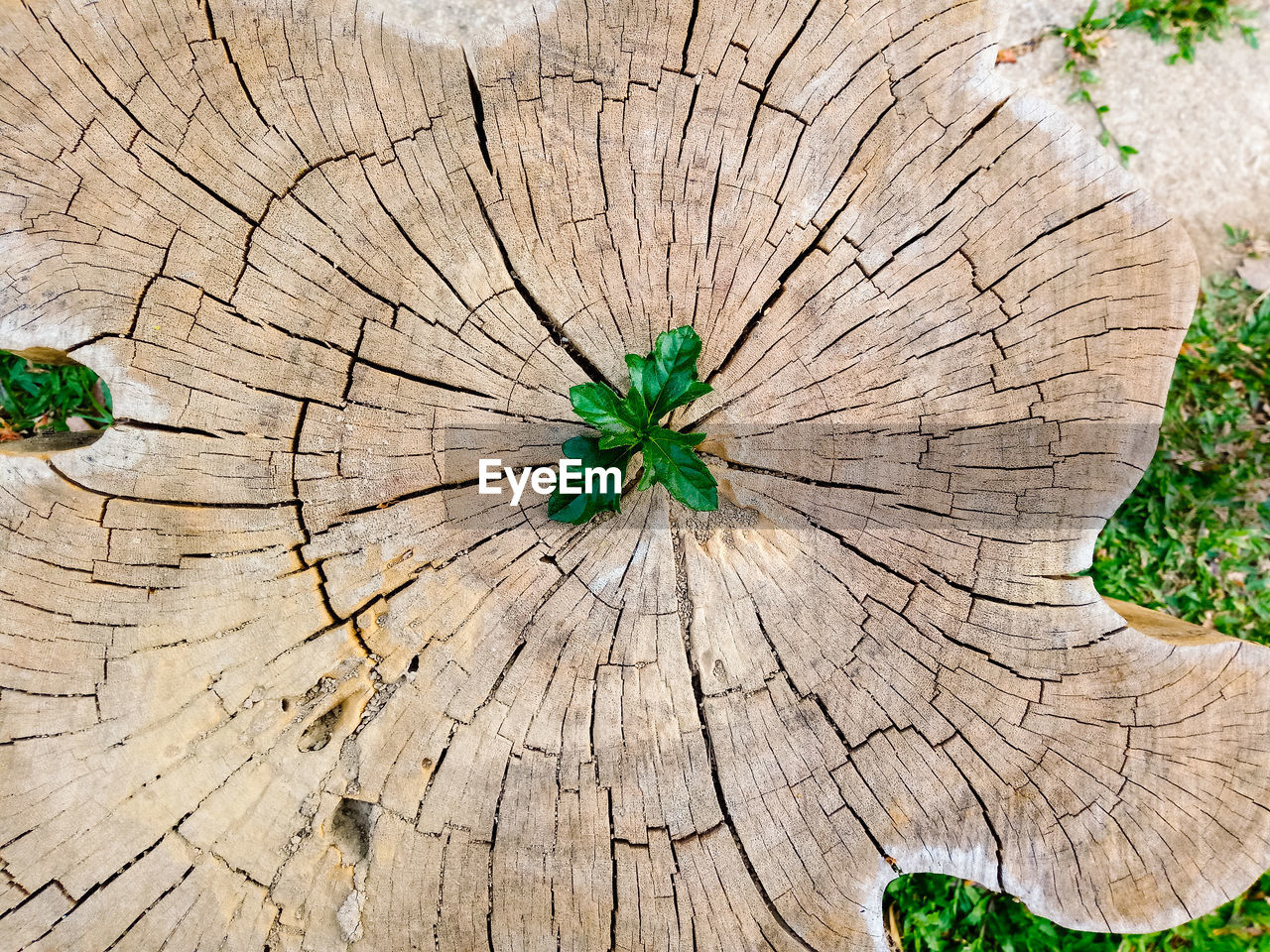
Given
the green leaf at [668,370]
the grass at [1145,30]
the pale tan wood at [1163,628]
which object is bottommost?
the pale tan wood at [1163,628]

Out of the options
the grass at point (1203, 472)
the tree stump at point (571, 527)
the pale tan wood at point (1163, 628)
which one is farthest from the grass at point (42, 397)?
the pale tan wood at point (1163, 628)

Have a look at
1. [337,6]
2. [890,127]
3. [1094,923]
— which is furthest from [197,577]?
[1094,923]

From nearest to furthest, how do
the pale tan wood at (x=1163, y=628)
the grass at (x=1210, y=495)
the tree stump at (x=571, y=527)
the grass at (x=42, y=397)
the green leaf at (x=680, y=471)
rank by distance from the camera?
the green leaf at (x=680, y=471)
the tree stump at (x=571, y=527)
the pale tan wood at (x=1163, y=628)
the grass at (x=42, y=397)
the grass at (x=1210, y=495)

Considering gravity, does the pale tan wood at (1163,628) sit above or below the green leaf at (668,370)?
below

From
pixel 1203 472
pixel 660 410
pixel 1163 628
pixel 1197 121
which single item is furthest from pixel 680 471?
pixel 1197 121

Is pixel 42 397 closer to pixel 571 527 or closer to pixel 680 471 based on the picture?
pixel 571 527

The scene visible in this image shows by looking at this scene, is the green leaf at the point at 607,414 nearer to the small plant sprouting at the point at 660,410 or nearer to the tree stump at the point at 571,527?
the small plant sprouting at the point at 660,410
